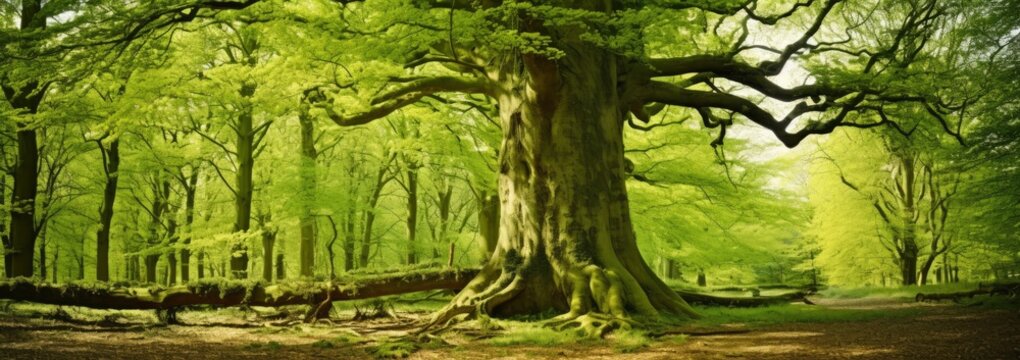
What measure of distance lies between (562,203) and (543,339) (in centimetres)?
271

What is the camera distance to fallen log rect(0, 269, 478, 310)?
30.3ft

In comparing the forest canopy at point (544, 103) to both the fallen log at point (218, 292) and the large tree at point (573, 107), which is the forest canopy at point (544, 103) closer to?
the large tree at point (573, 107)

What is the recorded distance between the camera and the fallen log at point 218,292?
30.3 ft

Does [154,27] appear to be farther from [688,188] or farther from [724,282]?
[724,282]

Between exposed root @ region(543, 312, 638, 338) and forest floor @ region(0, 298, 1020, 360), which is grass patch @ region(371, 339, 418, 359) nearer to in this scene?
forest floor @ region(0, 298, 1020, 360)

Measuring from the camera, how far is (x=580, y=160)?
30.2 feet

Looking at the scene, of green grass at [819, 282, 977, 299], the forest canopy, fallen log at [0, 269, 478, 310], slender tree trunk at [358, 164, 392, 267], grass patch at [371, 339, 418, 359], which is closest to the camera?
grass patch at [371, 339, 418, 359]

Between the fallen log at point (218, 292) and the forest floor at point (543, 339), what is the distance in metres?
0.32

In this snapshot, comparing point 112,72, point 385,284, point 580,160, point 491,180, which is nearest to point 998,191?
point 580,160

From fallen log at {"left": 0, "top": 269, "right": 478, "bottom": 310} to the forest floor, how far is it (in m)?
0.32

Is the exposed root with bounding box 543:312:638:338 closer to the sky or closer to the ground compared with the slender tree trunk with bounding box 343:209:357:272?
closer to the ground

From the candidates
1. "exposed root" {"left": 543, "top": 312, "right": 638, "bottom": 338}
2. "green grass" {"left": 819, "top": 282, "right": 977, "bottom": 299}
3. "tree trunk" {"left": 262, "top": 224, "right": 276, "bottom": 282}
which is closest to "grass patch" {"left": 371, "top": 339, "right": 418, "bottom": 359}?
"exposed root" {"left": 543, "top": 312, "right": 638, "bottom": 338}

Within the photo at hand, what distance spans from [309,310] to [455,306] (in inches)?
110

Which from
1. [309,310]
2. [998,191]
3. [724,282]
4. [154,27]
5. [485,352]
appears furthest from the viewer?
[724,282]
